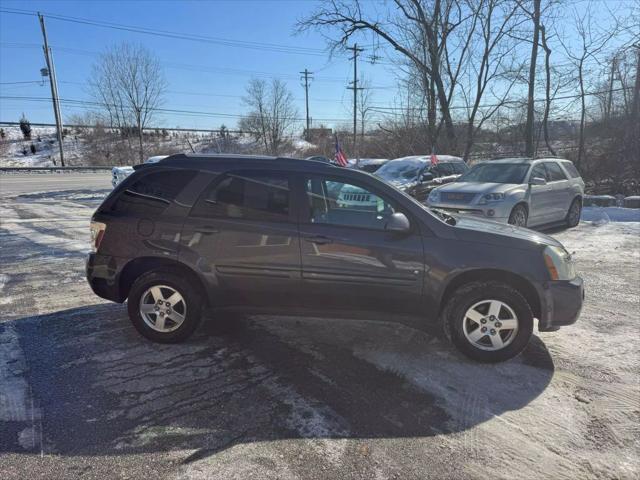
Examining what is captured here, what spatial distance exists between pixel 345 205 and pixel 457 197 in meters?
6.00

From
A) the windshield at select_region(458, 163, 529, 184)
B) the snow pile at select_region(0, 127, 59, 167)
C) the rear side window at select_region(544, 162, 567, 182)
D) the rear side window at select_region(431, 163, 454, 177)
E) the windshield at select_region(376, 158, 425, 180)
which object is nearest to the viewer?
the windshield at select_region(458, 163, 529, 184)

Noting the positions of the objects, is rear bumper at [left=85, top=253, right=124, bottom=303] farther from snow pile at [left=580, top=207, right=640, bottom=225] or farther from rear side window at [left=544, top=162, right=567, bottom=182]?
snow pile at [left=580, top=207, right=640, bottom=225]

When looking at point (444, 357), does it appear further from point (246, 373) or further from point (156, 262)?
point (156, 262)

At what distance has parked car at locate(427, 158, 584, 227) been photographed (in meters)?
8.95

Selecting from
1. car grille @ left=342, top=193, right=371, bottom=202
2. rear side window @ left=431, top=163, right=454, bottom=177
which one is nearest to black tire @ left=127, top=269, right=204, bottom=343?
car grille @ left=342, top=193, right=371, bottom=202

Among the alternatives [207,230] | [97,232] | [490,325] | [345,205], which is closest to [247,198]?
[207,230]

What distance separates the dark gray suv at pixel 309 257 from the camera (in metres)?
3.76

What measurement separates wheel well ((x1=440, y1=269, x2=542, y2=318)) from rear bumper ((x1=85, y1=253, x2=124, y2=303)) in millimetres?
3039

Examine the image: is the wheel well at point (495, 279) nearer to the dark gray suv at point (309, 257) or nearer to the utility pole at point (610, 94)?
the dark gray suv at point (309, 257)

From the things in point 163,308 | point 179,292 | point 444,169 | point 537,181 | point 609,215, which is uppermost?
point 444,169

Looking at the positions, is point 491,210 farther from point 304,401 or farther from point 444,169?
point 304,401

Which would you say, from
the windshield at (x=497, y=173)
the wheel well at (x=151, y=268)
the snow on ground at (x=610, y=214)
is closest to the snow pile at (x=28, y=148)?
the windshield at (x=497, y=173)

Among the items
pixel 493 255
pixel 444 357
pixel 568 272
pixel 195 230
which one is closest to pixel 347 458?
pixel 444 357

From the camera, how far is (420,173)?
43.7 ft
